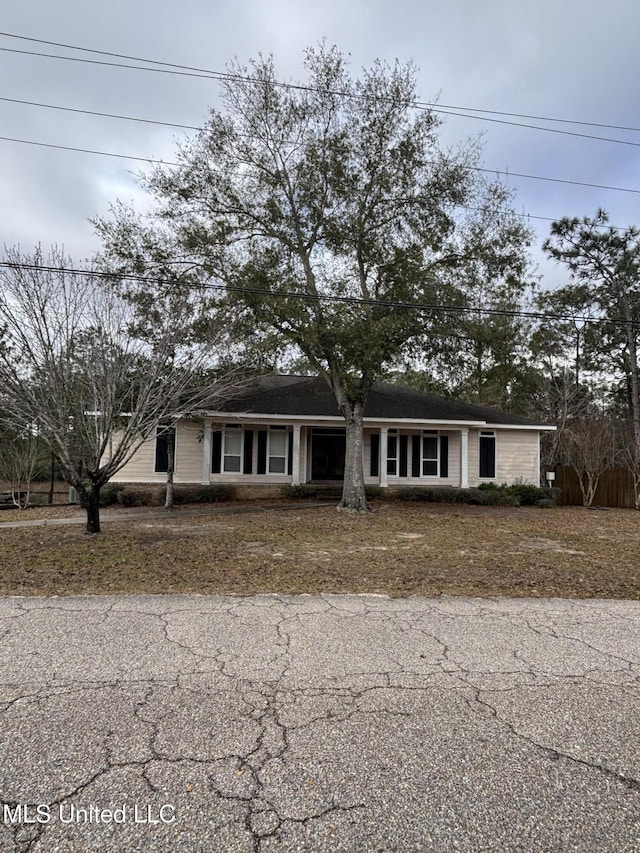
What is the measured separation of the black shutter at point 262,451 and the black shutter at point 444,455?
6.83 metres

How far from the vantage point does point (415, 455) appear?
64.4 ft

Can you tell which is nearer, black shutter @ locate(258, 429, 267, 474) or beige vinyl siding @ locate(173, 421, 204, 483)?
beige vinyl siding @ locate(173, 421, 204, 483)

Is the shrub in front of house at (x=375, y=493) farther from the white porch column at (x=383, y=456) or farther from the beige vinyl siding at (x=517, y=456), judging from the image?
the beige vinyl siding at (x=517, y=456)

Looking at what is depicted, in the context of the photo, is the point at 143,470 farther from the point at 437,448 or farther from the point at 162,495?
the point at 437,448

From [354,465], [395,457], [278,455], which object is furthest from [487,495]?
[278,455]

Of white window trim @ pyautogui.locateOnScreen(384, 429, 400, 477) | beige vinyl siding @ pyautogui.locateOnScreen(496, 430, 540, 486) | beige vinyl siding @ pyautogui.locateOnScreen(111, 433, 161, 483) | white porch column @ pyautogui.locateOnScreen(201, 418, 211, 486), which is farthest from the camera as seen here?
beige vinyl siding @ pyautogui.locateOnScreen(496, 430, 540, 486)

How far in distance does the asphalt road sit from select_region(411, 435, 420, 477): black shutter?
14.8 meters

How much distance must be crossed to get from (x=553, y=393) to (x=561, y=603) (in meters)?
25.3

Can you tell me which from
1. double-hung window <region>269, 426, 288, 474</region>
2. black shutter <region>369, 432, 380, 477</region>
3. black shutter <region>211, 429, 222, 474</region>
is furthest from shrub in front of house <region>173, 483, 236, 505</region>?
black shutter <region>369, 432, 380, 477</region>

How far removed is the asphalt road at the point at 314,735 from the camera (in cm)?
205

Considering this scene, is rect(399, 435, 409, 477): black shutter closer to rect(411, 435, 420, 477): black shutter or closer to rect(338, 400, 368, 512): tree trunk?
rect(411, 435, 420, 477): black shutter

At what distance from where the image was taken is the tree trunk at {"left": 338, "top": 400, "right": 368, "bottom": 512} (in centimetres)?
A: 1423

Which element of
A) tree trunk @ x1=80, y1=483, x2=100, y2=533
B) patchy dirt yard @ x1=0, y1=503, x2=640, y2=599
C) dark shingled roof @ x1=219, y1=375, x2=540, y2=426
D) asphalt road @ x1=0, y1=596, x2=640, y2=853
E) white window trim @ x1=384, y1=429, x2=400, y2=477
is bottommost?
patchy dirt yard @ x1=0, y1=503, x2=640, y2=599

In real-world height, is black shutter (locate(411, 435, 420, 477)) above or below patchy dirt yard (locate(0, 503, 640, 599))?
above
